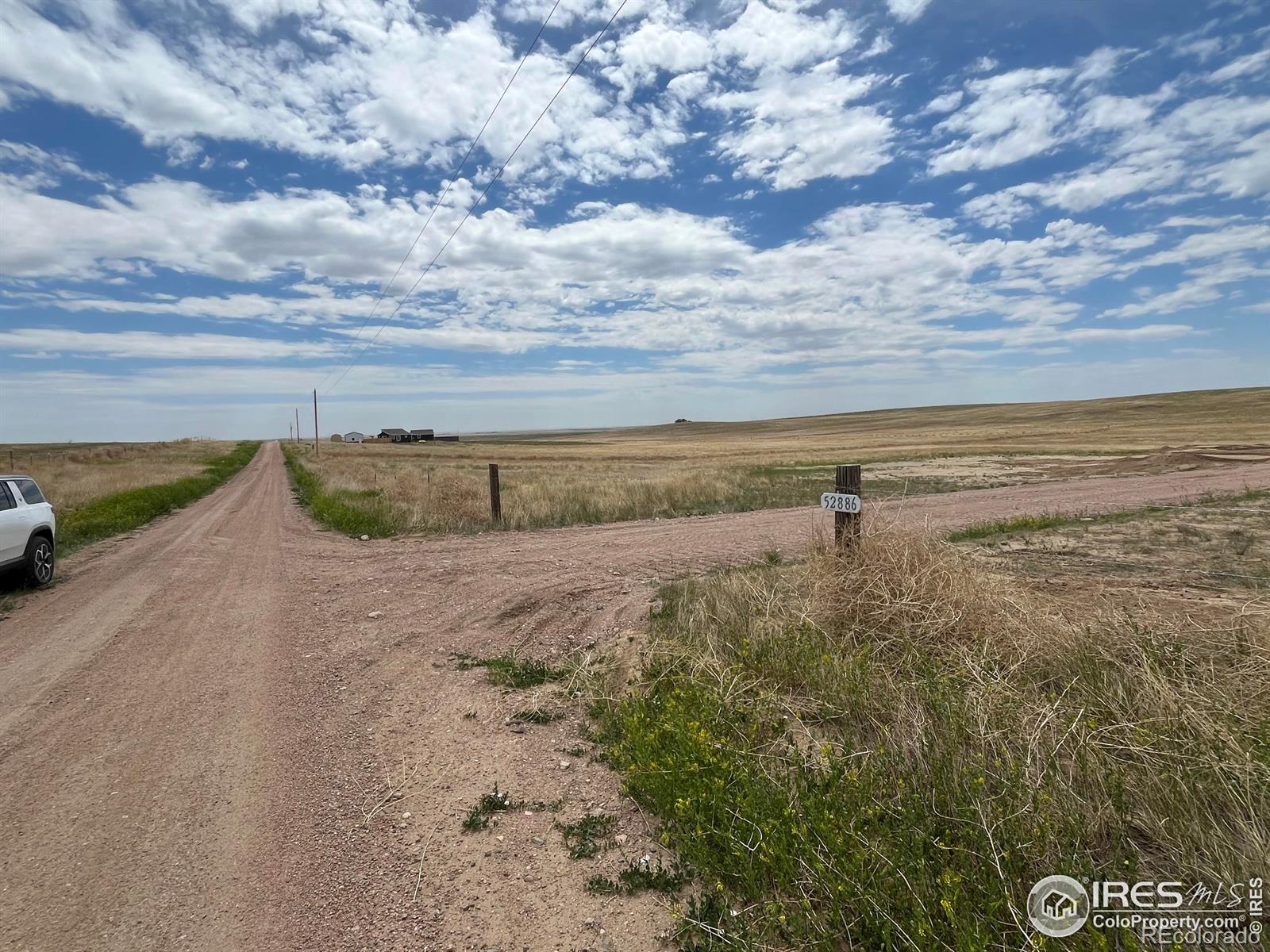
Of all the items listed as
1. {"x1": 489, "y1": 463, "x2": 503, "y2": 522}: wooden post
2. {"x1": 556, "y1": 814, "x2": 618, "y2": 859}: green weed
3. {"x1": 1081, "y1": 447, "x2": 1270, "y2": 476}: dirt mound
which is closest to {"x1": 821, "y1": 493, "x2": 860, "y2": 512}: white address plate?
{"x1": 556, "y1": 814, "x2": 618, "y2": 859}: green weed

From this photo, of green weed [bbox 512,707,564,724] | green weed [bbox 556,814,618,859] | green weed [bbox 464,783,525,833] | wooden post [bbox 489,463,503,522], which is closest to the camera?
green weed [bbox 556,814,618,859]

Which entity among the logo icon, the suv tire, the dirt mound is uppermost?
the suv tire

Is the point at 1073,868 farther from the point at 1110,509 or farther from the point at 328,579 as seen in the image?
the point at 1110,509

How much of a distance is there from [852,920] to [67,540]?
1853 cm

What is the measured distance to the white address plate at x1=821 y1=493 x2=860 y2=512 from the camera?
6.70 meters

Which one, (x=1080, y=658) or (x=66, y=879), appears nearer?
(x=66, y=879)

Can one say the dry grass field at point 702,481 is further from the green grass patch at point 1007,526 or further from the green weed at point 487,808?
the green weed at point 487,808

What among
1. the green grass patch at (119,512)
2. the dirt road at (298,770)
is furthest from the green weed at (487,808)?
the green grass patch at (119,512)

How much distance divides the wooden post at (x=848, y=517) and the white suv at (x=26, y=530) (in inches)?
453

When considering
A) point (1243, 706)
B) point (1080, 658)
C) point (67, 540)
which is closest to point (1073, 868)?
point (1243, 706)

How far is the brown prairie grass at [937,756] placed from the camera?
282 centimetres

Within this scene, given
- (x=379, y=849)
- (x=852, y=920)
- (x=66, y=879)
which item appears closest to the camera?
(x=852, y=920)

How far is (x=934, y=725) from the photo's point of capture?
4070 mm

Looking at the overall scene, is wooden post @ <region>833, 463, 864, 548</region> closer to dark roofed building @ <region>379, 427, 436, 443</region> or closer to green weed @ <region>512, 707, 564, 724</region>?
green weed @ <region>512, 707, 564, 724</region>
